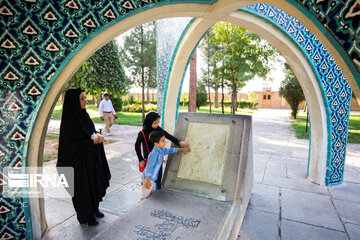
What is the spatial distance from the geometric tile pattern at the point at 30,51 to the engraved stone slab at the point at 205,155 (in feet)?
5.46

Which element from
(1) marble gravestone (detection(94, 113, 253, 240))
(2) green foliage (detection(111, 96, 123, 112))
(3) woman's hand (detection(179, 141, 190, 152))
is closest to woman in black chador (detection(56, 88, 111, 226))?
(1) marble gravestone (detection(94, 113, 253, 240))

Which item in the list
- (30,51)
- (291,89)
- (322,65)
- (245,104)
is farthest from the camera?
(245,104)

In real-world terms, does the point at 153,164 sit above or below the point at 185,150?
below

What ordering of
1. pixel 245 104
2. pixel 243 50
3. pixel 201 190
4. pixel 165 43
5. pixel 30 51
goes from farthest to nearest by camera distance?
pixel 245 104 → pixel 243 50 → pixel 165 43 → pixel 201 190 → pixel 30 51

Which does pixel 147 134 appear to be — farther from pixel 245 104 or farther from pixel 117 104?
pixel 245 104

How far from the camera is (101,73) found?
255 inches

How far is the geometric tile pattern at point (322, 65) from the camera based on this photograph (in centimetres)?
370

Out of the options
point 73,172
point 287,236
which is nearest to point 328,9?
point 287,236

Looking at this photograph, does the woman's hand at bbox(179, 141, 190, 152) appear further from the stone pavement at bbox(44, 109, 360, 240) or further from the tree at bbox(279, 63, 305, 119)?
the tree at bbox(279, 63, 305, 119)

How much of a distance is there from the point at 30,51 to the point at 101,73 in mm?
4483

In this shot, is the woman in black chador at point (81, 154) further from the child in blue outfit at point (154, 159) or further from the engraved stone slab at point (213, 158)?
the engraved stone slab at point (213, 158)

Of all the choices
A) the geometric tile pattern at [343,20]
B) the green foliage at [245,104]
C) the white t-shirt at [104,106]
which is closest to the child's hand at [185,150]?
the geometric tile pattern at [343,20]

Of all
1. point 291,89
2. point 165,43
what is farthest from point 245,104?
point 165,43

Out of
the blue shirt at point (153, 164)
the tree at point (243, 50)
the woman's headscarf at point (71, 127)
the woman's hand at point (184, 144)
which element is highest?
the tree at point (243, 50)
